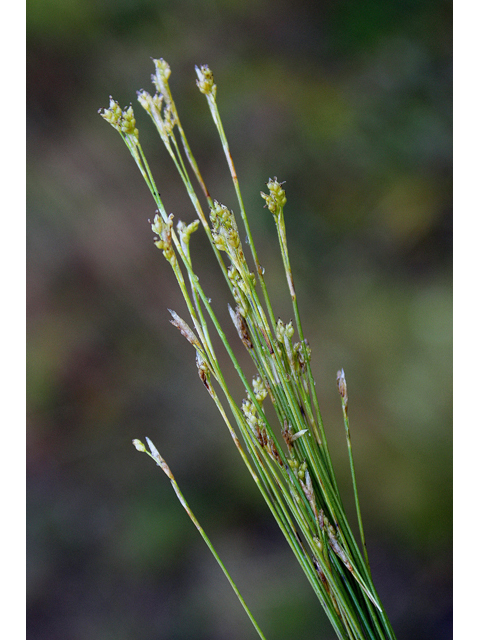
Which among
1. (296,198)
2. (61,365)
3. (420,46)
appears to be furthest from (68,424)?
(420,46)

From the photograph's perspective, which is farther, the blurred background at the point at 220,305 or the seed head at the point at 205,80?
the blurred background at the point at 220,305

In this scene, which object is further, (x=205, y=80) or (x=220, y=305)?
(x=220, y=305)

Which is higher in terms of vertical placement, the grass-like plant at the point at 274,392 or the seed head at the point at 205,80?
the seed head at the point at 205,80

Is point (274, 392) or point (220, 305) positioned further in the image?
point (220, 305)

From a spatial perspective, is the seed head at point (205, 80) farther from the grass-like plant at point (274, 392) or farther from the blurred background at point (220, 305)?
the blurred background at point (220, 305)

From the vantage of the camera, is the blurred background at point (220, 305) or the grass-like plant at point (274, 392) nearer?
the grass-like plant at point (274, 392)

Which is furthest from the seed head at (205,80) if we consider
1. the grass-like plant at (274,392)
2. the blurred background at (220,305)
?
the blurred background at (220,305)

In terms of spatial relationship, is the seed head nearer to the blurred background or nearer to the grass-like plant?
the grass-like plant

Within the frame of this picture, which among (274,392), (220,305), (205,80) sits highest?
(205,80)

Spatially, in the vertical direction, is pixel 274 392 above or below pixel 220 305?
below
